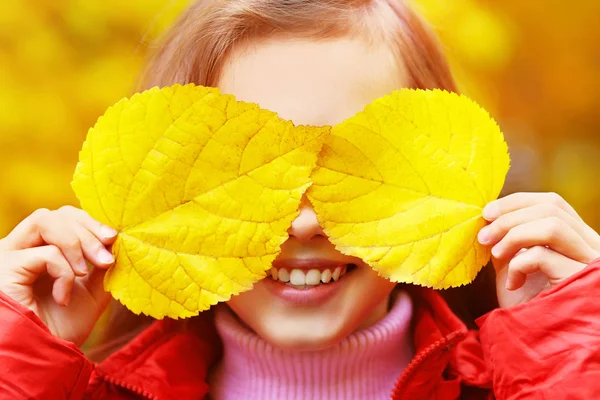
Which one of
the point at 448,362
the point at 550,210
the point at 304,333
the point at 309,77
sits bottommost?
the point at 448,362

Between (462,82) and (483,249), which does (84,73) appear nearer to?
(462,82)

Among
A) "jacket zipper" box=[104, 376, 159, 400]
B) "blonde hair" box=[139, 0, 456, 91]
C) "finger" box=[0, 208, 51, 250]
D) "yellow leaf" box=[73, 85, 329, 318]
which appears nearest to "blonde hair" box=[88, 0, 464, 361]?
"blonde hair" box=[139, 0, 456, 91]

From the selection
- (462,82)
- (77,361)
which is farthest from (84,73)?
(77,361)

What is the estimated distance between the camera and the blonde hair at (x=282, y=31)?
3.50 ft

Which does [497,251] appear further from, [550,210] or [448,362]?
[448,362]

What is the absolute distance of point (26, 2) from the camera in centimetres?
189

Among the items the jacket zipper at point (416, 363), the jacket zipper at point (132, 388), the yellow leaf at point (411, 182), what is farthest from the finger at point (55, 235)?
the jacket zipper at point (416, 363)

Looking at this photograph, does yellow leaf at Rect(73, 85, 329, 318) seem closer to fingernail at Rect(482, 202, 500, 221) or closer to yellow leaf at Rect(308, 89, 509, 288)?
yellow leaf at Rect(308, 89, 509, 288)

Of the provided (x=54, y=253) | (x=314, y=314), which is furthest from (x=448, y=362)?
(x=54, y=253)

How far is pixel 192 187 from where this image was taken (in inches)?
37.2

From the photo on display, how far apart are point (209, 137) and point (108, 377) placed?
1.34 feet

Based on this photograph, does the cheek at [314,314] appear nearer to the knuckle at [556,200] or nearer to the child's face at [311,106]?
the child's face at [311,106]

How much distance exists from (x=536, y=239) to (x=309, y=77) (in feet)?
1.12

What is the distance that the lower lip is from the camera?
1.05m
